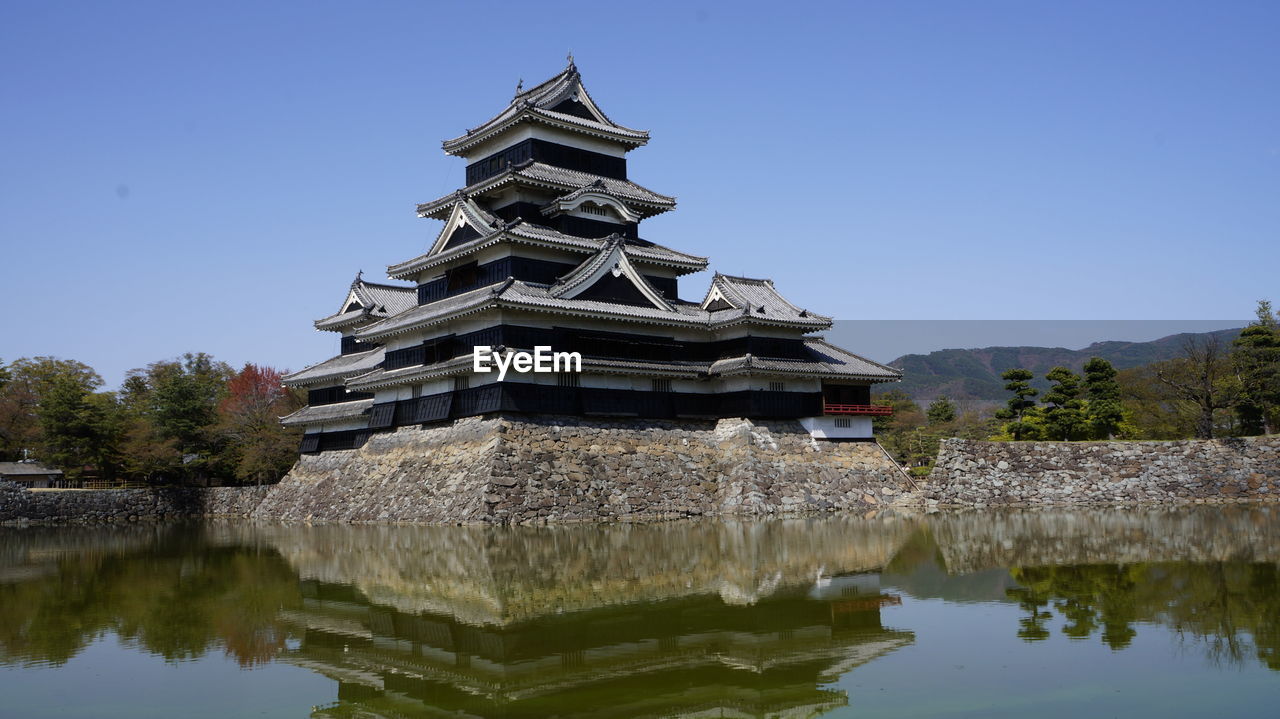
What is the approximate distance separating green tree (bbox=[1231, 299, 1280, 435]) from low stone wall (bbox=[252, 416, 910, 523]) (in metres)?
13.3

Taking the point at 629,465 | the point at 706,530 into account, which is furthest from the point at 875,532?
the point at 629,465

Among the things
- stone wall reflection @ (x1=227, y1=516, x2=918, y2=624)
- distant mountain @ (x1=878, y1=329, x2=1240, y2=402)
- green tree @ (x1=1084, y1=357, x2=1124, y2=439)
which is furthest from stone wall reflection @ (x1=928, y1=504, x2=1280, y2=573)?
distant mountain @ (x1=878, y1=329, x2=1240, y2=402)

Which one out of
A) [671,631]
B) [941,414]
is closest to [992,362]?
[941,414]

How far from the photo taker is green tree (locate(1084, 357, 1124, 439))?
38688 millimetres

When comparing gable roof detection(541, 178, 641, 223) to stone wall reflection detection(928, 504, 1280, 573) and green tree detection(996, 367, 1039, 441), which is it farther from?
green tree detection(996, 367, 1039, 441)

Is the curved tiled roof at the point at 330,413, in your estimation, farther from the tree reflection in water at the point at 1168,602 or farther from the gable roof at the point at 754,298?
the tree reflection in water at the point at 1168,602

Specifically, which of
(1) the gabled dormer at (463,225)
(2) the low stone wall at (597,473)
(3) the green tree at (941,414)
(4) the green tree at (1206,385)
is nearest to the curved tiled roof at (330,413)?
(2) the low stone wall at (597,473)

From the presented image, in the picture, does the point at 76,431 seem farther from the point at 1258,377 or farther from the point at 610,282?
the point at 1258,377

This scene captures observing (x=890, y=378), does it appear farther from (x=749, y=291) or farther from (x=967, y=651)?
(x=967, y=651)

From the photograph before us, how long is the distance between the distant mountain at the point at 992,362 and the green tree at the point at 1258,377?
110 m

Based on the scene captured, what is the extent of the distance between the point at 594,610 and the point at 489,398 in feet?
60.6

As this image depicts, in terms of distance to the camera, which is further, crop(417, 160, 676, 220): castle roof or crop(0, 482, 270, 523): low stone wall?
crop(0, 482, 270, 523): low stone wall

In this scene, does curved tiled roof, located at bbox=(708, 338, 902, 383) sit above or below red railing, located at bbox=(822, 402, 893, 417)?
above

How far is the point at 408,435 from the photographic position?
3381cm
